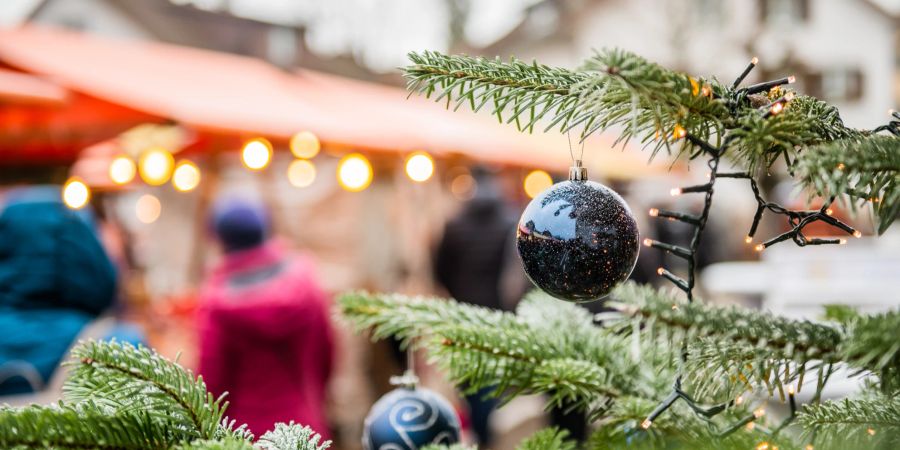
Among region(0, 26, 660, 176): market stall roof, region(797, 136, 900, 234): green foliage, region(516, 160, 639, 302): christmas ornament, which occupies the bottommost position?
region(516, 160, 639, 302): christmas ornament

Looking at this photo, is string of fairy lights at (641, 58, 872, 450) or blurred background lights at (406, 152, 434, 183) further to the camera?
blurred background lights at (406, 152, 434, 183)

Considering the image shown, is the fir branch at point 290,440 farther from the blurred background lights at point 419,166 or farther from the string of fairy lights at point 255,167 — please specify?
the blurred background lights at point 419,166

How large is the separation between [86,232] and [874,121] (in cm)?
2403

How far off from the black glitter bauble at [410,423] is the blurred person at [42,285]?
1.51 meters

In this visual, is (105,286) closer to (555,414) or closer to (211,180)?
(555,414)

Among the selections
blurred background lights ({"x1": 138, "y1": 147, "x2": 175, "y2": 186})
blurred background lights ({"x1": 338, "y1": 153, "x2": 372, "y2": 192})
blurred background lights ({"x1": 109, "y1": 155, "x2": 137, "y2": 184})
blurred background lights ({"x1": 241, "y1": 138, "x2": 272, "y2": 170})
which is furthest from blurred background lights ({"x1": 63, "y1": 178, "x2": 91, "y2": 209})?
blurred background lights ({"x1": 338, "y1": 153, "x2": 372, "y2": 192})

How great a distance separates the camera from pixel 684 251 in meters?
0.66

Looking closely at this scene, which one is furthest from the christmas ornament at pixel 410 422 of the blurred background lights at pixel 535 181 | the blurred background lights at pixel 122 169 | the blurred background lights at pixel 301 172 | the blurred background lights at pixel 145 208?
the blurred background lights at pixel 145 208

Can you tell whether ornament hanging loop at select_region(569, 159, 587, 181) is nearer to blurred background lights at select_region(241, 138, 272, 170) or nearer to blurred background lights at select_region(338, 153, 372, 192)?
blurred background lights at select_region(241, 138, 272, 170)

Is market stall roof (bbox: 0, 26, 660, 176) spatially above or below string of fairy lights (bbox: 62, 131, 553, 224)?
above

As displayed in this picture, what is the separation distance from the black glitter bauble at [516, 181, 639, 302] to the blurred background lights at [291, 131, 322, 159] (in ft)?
14.1

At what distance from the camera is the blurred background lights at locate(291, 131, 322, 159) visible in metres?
4.96

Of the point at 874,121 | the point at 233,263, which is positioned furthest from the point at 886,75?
the point at 233,263

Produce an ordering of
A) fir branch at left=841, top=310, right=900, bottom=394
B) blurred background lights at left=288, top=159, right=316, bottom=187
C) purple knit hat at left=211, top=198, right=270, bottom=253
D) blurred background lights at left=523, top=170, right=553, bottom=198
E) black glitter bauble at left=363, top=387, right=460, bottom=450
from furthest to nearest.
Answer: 1. blurred background lights at left=523, top=170, right=553, bottom=198
2. blurred background lights at left=288, top=159, right=316, bottom=187
3. purple knit hat at left=211, top=198, right=270, bottom=253
4. black glitter bauble at left=363, top=387, right=460, bottom=450
5. fir branch at left=841, top=310, right=900, bottom=394
